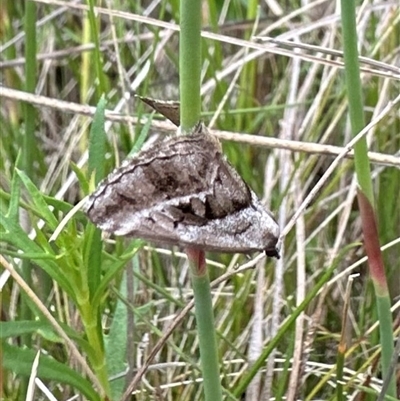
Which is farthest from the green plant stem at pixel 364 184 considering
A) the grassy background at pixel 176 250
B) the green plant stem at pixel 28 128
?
the green plant stem at pixel 28 128

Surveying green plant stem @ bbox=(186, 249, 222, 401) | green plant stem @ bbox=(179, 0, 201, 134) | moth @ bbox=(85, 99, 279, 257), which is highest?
green plant stem @ bbox=(179, 0, 201, 134)

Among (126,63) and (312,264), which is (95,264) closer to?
(312,264)

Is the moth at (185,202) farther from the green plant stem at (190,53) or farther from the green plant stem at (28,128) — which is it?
the green plant stem at (28,128)

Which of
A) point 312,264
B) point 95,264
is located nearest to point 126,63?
point 312,264

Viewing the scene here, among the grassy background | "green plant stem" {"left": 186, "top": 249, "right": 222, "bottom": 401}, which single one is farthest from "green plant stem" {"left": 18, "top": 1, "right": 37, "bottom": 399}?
"green plant stem" {"left": 186, "top": 249, "right": 222, "bottom": 401}

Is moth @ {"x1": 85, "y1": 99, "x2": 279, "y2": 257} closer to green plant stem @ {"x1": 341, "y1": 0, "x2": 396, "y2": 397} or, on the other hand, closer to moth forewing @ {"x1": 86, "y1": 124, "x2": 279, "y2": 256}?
moth forewing @ {"x1": 86, "y1": 124, "x2": 279, "y2": 256}

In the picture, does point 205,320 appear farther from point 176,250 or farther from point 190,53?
point 176,250

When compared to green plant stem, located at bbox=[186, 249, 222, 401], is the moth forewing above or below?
above
